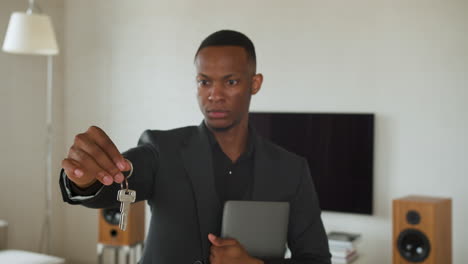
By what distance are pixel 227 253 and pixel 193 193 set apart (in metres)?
0.14

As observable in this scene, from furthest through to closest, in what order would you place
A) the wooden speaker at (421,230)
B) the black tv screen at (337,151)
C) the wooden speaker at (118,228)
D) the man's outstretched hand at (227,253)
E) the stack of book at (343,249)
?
the wooden speaker at (118,228) → the black tv screen at (337,151) → the stack of book at (343,249) → the wooden speaker at (421,230) → the man's outstretched hand at (227,253)

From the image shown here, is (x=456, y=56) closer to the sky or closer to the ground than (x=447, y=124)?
closer to the sky

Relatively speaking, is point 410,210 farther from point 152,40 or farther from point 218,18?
point 152,40

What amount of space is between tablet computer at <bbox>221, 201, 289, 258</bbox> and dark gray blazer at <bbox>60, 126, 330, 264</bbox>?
0.11 ft

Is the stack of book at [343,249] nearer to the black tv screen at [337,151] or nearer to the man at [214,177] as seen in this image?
the black tv screen at [337,151]

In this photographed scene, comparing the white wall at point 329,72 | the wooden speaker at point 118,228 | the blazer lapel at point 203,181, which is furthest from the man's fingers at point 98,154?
the wooden speaker at point 118,228

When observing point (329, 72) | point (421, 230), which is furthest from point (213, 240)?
point (329, 72)

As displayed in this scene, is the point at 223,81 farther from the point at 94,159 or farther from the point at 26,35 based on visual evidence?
the point at 26,35

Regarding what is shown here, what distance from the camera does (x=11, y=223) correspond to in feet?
18.0

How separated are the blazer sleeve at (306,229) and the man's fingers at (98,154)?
1.28 ft

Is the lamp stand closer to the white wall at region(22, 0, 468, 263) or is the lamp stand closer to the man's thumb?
the white wall at region(22, 0, 468, 263)

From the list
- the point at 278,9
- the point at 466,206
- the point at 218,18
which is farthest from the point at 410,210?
the point at 218,18

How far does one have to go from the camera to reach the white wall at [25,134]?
17.6 feet

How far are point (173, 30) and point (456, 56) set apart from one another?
2277 millimetres
